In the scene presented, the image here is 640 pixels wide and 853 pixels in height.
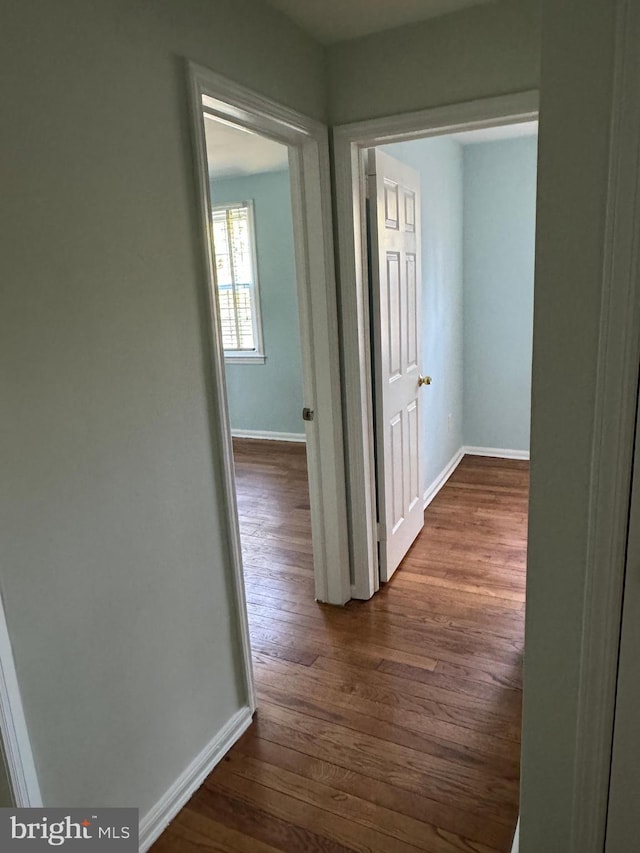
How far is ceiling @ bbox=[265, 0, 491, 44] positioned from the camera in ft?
6.51

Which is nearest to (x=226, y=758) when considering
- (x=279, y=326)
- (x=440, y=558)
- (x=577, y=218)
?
(x=440, y=558)

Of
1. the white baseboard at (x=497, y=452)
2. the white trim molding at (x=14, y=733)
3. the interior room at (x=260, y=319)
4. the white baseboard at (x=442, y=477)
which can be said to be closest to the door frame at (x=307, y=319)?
the white trim molding at (x=14, y=733)

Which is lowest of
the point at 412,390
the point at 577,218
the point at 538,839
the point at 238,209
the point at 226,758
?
the point at 226,758

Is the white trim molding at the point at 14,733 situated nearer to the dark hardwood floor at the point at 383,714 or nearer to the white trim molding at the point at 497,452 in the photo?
the dark hardwood floor at the point at 383,714

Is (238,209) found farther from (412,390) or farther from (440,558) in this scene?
(440,558)

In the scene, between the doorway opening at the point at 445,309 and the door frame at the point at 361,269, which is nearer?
the door frame at the point at 361,269

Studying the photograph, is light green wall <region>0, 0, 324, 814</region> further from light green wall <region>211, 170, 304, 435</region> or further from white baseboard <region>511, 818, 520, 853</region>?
light green wall <region>211, 170, 304, 435</region>

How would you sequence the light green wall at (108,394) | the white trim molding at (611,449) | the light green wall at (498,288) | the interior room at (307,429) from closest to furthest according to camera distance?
the white trim molding at (611,449) → the interior room at (307,429) → the light green wall at (108,394) → the light green wall at (498,288)

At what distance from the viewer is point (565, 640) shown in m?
1.30

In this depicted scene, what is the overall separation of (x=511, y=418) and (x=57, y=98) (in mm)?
4167

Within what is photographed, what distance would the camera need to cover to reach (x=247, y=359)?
582cm

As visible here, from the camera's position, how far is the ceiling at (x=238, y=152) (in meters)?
3.64

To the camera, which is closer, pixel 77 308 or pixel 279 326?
pixel 77 308
